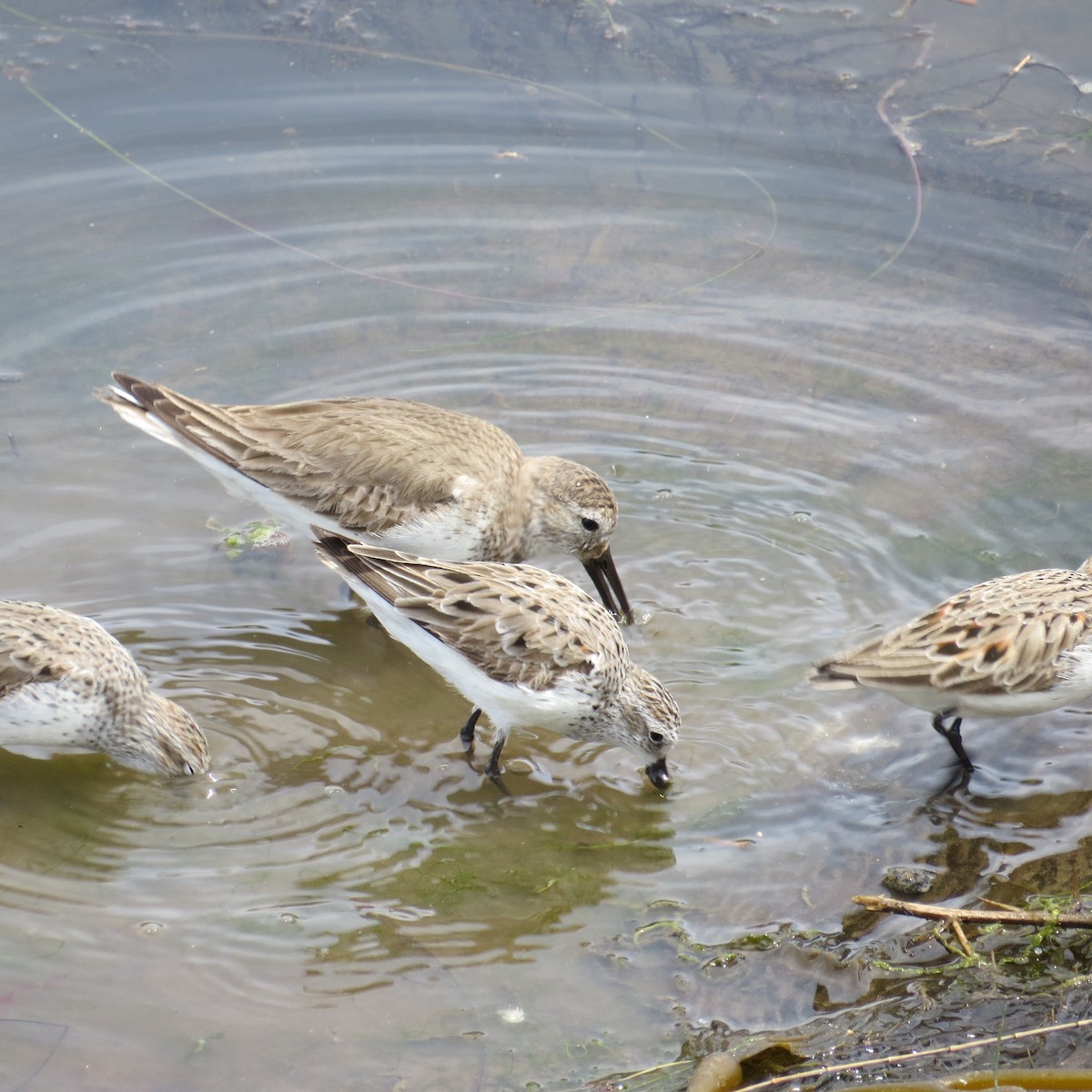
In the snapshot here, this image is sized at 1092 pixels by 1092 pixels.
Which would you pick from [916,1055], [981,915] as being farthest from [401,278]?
[916,1055]

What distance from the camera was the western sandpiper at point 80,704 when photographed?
634 centimetres

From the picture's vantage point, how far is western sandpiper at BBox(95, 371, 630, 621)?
24.9ft

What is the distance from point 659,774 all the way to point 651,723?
1.05 feet

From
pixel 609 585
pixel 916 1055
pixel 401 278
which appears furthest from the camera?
→ pixel 401 278

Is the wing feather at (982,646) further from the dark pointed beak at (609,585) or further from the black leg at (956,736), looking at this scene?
the dark pointed beak at (609,585)

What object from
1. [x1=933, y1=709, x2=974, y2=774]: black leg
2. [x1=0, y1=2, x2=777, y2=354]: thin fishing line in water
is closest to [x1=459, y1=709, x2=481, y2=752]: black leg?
[x1=933, y1=709, x2=974, y2=774]: black leg

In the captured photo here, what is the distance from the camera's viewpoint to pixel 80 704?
6.35m

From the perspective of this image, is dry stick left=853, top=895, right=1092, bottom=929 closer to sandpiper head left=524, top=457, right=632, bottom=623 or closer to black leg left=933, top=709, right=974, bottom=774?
black leg left=933, top=709, right=974, bottom=774

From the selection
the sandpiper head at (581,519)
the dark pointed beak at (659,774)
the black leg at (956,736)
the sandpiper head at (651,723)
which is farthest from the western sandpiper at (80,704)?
the black leg at (956,736)

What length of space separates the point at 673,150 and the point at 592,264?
1.67 m

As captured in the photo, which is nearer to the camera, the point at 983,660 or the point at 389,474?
the point at 983,660

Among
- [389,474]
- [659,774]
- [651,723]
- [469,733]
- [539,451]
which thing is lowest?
[469,733]

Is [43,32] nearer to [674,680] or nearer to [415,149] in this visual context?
[415,149]

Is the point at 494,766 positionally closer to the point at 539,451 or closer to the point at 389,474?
the point at 389,474
